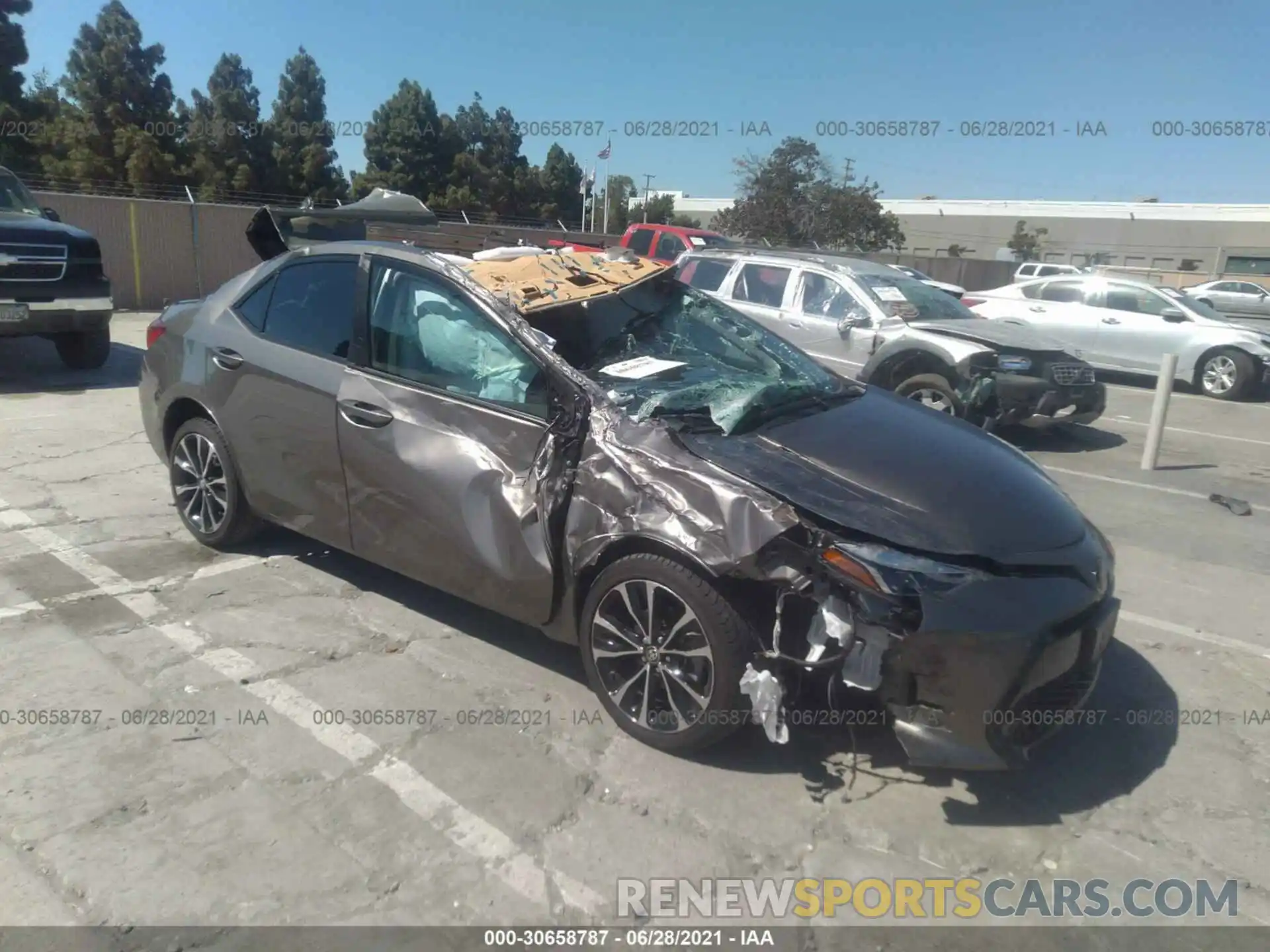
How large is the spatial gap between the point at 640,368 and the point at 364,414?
126 centimetres

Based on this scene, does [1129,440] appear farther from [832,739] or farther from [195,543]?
[195,543]

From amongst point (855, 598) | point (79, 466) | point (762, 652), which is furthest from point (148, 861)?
point (79, 466)

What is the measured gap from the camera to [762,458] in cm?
340

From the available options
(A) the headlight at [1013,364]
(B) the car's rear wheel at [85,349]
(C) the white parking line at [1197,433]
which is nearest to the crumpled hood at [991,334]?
(A) the headlight at [1013,364]

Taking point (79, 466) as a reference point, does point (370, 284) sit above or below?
above

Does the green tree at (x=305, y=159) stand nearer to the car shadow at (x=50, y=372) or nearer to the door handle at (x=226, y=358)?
the car shadow at (x=50, y=372)

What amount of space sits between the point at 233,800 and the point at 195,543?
2629 mm

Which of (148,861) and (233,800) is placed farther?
(233,800)

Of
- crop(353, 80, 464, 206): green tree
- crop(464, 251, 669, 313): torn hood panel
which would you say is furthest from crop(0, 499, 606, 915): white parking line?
crop(353, 80, 464, 206): green tree

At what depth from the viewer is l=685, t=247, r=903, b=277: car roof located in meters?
9.60

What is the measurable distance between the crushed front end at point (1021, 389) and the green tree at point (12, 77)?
33.1 m

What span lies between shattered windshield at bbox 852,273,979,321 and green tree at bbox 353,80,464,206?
3391 cm

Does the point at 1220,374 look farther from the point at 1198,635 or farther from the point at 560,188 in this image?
the point at 560,188

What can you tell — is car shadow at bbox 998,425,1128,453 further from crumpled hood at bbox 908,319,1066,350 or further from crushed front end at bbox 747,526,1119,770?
crushed front end at bbox 747,526,1119,770
